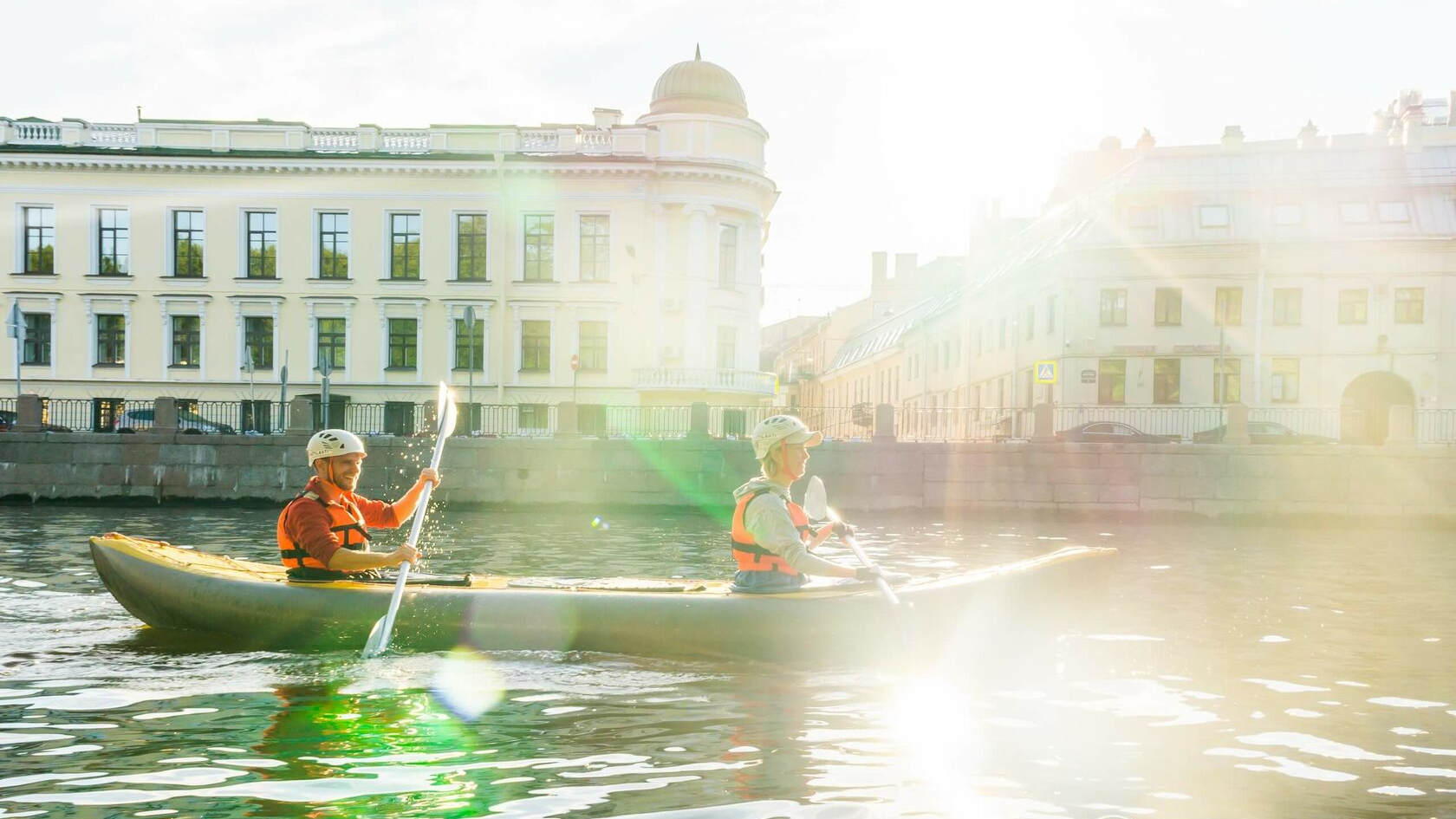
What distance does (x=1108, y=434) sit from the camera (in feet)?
86.8

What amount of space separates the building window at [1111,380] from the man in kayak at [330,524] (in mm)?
29573

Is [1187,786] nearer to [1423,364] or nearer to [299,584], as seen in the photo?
[299,584]

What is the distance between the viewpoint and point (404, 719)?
6.14 metres

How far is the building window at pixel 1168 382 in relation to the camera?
111 ft

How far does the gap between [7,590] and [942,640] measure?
8895mm

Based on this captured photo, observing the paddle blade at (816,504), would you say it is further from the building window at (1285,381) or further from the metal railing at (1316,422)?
the building window at (1285,381)

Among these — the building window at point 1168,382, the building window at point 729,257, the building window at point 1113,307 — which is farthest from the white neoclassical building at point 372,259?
the building window at point 1168,382

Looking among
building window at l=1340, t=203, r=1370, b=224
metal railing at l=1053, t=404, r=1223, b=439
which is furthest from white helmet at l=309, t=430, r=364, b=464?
building window at l=1340, t=203, r=1370, b=224

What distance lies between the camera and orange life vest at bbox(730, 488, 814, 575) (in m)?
7.37

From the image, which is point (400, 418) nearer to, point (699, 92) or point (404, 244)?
point (404, 244)

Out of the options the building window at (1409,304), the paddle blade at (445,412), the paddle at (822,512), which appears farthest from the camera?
the building window at (1409,304)

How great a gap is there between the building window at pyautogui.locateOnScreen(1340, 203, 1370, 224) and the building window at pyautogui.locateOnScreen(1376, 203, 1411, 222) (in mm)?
334

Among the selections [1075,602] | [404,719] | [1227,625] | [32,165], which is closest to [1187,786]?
[1075,602]

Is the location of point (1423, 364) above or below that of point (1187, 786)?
above
